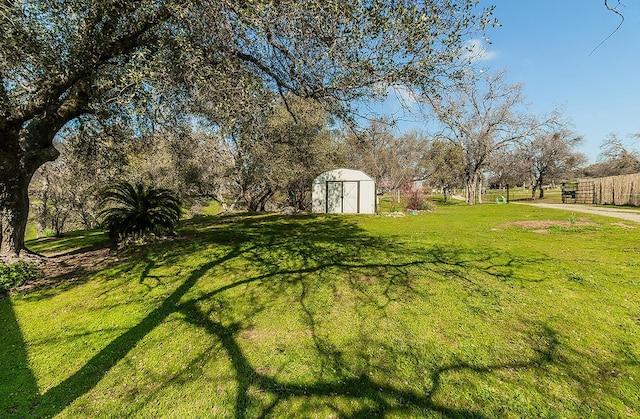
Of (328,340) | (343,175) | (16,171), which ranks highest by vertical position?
(343,175)

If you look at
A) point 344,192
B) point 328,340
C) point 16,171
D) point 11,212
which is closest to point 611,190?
point 344,192

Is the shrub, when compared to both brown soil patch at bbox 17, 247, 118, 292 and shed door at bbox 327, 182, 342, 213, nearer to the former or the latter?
brown soil patch at bbox 17, 247, 118, 292

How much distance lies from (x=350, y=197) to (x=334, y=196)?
1086 mm

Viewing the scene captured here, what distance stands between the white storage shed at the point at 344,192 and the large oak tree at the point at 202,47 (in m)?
13.7

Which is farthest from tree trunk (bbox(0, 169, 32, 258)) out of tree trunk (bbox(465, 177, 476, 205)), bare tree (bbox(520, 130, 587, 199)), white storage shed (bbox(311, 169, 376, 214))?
bare tree (bbox(520, 130, 587, 199))

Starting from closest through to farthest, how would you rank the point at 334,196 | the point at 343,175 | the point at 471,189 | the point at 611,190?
the point at 343,175 → the point at 334,196 → the point at 611,190 → the point at 471,189

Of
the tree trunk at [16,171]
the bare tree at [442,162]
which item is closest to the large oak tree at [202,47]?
the tree trunk at [16,171]

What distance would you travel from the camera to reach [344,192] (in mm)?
19141

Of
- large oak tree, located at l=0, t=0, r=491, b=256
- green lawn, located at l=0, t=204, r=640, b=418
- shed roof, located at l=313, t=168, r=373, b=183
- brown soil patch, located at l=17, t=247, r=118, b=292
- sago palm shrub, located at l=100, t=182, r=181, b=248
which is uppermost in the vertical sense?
large oak tree, located at l=0, t=0, r=491, b=256

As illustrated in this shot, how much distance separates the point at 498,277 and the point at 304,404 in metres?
4.16

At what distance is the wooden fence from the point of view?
64.7 feet

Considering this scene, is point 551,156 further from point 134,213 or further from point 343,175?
→ point 134,213

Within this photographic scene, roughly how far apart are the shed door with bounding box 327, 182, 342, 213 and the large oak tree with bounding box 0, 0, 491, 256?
13785mm

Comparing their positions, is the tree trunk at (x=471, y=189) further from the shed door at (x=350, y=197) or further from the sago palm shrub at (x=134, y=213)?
the sago palm shrub at (x=134, y=213)
